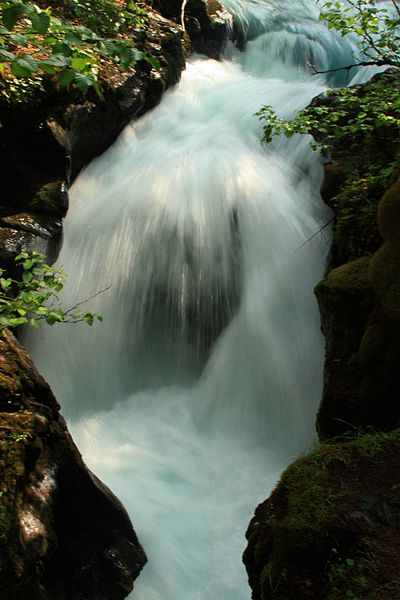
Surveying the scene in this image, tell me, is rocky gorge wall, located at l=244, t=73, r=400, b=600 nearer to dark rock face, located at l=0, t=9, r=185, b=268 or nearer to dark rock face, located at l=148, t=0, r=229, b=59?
dark rock face, located at l=0, t=9, r=185, b=268

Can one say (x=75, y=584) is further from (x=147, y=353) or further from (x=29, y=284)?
(x=147, y=353)

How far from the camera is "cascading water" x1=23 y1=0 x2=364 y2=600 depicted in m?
4.57

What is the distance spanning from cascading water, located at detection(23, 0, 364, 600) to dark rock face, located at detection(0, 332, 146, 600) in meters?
0.36

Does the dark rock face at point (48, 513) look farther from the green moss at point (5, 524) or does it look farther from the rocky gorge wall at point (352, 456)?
the rocky gorge wall at point (352, 456)

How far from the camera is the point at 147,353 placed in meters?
6.30

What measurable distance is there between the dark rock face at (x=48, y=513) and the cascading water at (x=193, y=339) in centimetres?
36

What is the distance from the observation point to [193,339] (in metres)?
6.30

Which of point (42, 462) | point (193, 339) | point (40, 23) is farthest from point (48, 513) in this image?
point (193, 339)

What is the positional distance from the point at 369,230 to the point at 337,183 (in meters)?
1.16

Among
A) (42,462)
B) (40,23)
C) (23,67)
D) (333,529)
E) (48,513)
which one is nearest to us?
(40,23)

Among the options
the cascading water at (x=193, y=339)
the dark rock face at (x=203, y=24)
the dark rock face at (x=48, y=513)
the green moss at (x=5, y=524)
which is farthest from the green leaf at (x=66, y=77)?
the dark rock face at (x=203, y=24)

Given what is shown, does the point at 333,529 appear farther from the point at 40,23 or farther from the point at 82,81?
the point at 40,23

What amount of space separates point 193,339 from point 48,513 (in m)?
3.31

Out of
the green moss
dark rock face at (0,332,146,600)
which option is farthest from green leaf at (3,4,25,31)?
the green moss
